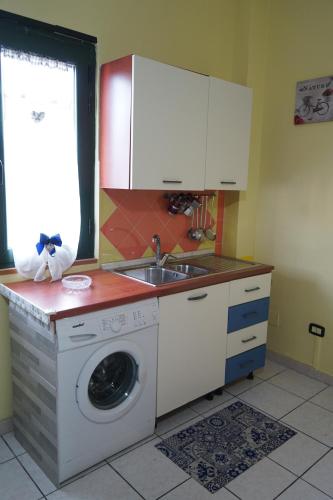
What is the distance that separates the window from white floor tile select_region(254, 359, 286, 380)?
1.67 meters

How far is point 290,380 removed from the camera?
2.89m

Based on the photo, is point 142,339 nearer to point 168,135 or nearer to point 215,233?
point 168,135

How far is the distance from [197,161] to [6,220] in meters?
1.15

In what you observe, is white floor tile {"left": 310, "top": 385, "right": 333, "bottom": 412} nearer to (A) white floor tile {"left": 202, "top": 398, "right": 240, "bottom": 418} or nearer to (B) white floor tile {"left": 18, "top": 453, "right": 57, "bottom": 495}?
(A) white floor tile {"left": 202, "top": 398, "right": 240, "bottom": 418}

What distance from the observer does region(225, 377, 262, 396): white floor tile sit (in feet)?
8.88

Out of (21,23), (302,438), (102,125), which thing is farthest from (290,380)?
(21,23)

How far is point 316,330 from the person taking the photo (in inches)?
114

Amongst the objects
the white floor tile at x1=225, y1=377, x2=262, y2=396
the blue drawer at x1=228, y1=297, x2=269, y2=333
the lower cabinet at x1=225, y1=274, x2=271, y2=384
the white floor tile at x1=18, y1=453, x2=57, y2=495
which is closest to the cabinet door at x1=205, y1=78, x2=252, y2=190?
the lower cabinet at x1=225, y1=274, x2=271, y2=384

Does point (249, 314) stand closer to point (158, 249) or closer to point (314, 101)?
point (158, 249)

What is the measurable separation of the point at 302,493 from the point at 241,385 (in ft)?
3.16

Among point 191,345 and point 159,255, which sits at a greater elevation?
point 159,255

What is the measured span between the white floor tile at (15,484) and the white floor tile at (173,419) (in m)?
0.69

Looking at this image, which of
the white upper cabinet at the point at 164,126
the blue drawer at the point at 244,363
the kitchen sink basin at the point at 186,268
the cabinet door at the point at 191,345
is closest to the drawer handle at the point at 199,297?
the cabinet door at the point at 191,345

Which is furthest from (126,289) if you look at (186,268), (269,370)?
(269,370)
